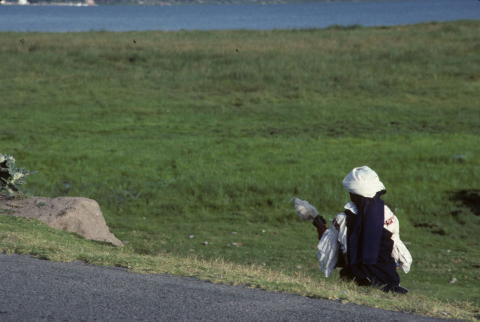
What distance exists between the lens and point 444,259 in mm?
10844

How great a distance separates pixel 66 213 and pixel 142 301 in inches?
208

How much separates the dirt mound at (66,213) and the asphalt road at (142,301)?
12.5ft

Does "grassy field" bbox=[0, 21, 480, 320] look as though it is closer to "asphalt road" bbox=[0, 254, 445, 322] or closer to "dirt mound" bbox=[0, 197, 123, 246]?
"dirt mound" bbox=[0, 197, 123, 246]

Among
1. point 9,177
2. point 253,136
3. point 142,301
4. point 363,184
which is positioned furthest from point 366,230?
point 253,136

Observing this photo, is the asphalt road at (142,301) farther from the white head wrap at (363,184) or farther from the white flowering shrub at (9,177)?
the white flowering shrub at (9,177)

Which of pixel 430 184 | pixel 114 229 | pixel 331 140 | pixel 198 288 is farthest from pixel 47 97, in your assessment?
pixel 198 288

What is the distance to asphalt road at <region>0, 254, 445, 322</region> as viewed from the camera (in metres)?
4.95

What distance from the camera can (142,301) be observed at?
17.4 feet

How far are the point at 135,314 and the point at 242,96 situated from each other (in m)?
24.1

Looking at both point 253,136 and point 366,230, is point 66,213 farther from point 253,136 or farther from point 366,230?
point 253,136

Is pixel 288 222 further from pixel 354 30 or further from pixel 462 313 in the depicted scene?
pixel 354 30

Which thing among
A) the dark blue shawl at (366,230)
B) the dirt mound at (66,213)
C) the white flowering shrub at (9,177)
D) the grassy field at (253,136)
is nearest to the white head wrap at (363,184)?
the dark blue shawl at (366,230)

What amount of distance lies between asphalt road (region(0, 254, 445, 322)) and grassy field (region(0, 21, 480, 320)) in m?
1.49

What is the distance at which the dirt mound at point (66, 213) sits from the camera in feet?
32.8
